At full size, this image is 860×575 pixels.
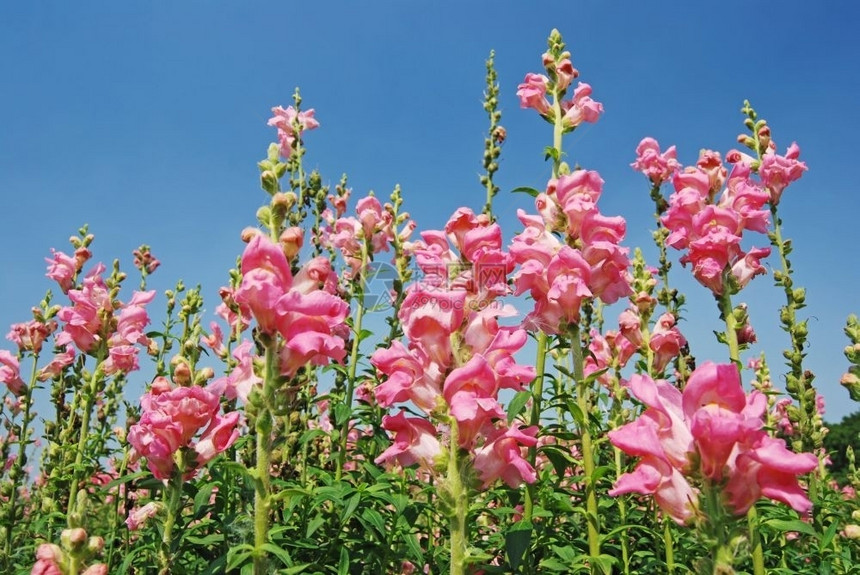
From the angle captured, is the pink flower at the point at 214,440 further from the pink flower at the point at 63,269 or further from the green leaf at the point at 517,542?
the pink flower at the point at 63,269

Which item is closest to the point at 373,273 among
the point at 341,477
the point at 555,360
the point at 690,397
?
the point at 341,477

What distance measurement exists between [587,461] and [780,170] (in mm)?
3271

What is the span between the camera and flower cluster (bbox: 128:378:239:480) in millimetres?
3297

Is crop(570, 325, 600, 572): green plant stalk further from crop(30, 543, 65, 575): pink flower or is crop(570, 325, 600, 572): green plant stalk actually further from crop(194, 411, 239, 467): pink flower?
crop(30, 543, 65, 575): pink flower

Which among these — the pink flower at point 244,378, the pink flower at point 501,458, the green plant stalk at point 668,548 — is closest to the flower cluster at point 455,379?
the pink flower at point 501,458

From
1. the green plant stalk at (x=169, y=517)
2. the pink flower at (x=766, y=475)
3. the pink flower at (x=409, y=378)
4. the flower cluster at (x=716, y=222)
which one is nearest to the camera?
the pink flower at (x=766, y=475)

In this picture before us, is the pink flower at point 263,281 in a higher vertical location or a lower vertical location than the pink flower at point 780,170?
lower

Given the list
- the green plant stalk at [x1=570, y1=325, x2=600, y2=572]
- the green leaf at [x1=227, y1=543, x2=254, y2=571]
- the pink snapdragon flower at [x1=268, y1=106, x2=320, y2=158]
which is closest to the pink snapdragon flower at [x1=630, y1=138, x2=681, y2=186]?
the green plant stalk at [x1=570, y1=325, x2=600, y2=572]

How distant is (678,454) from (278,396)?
1.65 m

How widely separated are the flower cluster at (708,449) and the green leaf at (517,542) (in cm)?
95

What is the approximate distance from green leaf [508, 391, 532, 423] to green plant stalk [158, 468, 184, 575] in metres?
1.81

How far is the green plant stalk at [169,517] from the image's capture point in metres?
3.17

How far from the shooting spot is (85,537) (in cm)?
258

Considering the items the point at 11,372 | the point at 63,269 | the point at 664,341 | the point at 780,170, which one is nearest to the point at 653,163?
the point at 780,170
